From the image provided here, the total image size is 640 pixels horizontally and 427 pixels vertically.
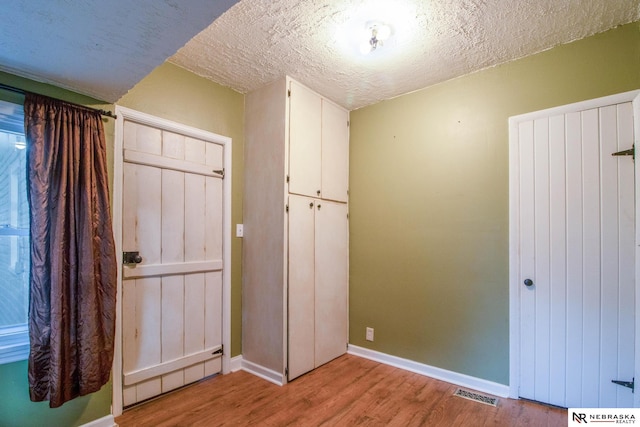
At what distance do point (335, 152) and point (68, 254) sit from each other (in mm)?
2314

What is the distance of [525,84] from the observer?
7.84 ft

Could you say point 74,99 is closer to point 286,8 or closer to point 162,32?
point 162,32

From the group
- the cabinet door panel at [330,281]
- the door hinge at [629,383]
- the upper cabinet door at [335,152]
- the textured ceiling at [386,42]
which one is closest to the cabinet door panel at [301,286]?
the cabinet door panel at [330,281]

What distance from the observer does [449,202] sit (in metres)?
2.71

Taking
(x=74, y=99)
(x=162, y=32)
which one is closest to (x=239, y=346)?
(x=74, y=99)

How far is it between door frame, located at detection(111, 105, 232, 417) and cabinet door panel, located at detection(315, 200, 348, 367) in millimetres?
812

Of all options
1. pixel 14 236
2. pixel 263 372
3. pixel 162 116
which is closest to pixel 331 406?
pixel 263 372

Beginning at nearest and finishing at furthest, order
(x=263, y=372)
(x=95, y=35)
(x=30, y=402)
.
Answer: (x=95, y=35) → (x=30, y=402) → (x=263, y=372)

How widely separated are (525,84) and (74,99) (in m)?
3.13

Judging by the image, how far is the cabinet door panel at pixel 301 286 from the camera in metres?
2.66

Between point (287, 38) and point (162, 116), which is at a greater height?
point (287, 38)

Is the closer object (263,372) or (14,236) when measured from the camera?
(14,236)

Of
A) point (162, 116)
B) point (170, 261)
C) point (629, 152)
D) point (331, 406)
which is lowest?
point (331, 406)

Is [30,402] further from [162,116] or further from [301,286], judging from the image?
[162,116]
